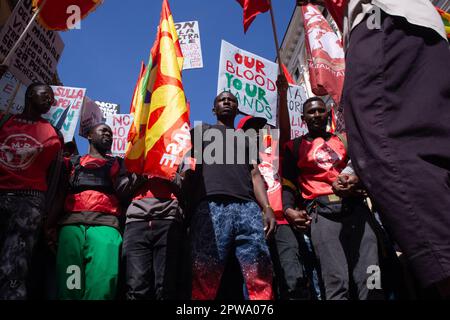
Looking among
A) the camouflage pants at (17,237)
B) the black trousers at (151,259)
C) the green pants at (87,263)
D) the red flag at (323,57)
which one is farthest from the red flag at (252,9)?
the camouflage pants at (17,237)

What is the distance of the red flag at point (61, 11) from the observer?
3676mm

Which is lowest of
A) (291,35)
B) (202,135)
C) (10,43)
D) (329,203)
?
(329,203)

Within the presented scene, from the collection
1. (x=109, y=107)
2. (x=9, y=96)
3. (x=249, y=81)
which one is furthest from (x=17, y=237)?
(x=109, y=107)

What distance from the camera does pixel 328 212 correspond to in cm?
283

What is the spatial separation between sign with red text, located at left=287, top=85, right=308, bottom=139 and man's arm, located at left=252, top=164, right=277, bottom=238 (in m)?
3.03

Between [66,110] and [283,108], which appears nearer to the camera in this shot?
[283,108]

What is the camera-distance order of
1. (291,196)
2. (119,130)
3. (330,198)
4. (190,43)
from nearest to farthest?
(330,198) < (291,196) < (119,130) < (190,43)

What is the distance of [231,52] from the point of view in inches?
225

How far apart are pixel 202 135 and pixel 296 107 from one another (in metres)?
3.86

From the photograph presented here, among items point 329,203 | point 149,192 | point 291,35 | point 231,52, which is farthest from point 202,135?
point 291,35

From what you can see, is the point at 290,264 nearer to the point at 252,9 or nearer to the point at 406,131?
the point at 406,131

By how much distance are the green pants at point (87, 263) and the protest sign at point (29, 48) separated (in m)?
1.77

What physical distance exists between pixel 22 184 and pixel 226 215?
1574 millimetres
